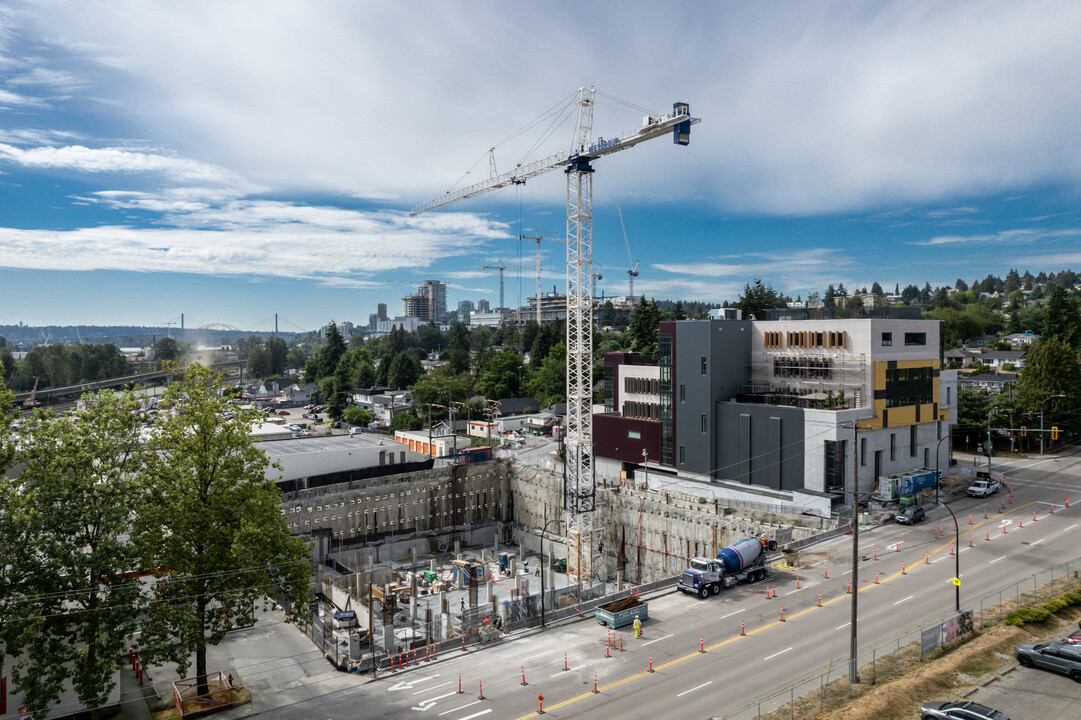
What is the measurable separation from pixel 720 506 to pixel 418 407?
7547 centimetres

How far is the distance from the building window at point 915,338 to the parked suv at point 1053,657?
34.7m

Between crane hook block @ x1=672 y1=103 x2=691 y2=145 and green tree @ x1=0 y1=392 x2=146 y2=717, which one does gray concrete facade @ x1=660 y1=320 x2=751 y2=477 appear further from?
green tree @ x1=0 y1=392 x2=146 y2=717

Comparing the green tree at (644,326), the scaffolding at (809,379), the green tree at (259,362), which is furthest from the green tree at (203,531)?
the green tree at (259,362)

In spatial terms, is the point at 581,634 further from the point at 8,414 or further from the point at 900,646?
the point at 8,414

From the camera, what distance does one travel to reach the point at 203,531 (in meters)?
25.0

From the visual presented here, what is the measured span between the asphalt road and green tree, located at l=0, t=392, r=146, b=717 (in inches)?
261

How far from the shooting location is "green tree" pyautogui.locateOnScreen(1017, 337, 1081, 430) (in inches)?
2904

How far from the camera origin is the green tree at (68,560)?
21062 millimetres

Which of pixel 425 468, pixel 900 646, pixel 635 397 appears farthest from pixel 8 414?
pixel 635 397

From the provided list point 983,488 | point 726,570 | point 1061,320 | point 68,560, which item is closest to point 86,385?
point 68,560

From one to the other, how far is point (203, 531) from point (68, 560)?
432cm

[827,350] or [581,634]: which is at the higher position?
[827,350]

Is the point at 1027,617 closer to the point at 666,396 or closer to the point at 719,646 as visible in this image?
Result: the point at 719,646

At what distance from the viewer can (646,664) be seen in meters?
26.4
